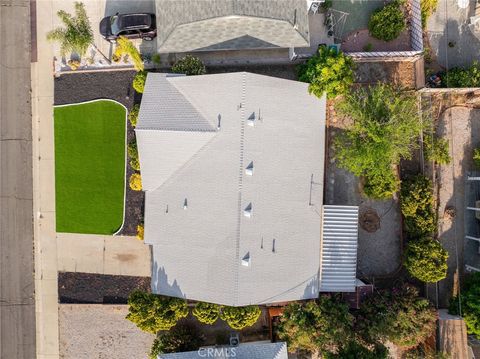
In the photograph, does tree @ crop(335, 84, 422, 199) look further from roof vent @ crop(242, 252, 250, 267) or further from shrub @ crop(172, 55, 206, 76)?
shrub @ crop(172, 55, 206, 76)

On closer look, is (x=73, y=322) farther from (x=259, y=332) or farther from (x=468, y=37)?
(x=468, y=37)

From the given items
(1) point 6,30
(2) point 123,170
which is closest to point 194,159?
(2) point 123,170

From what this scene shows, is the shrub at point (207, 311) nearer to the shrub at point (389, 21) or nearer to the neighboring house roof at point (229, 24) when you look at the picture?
the neighboring house roof at point (229, 24)

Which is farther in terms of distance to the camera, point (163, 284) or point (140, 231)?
point (140, 231)

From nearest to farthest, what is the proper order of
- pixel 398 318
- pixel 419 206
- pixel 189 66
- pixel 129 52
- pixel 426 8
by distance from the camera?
1. pixel 398 318
2. pixel 129 52
3. pixel 189 66
4. pixel 419 206
5. pixel 426 8

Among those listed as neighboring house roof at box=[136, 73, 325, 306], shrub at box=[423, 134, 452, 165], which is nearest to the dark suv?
neighboring house roof at box=[136, 73, 325, 306]

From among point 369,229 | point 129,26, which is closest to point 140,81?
point 129,26

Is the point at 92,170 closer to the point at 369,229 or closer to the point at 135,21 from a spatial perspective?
the point at 135,21
